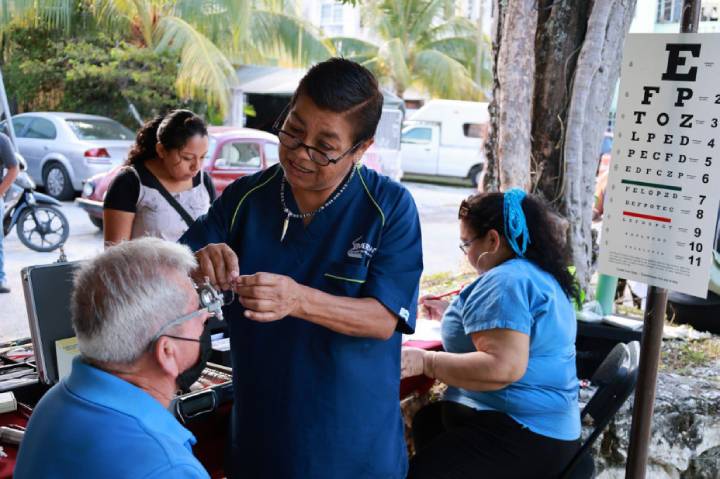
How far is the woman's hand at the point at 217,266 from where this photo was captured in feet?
5.56

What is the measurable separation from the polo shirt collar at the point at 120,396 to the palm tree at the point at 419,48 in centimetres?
2207

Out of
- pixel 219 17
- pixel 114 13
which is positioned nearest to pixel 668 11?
pixel 219 17

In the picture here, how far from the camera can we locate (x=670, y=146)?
7.66ft

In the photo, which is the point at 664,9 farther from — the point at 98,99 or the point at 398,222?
the point at 398,222

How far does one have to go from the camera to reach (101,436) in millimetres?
1306

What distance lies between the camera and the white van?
63.2 feet

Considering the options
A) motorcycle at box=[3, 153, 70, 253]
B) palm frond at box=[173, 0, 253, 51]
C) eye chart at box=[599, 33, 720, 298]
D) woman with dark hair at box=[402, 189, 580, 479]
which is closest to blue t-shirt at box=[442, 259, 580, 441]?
woman with dark hair at box=[402, 189, 580, 479]

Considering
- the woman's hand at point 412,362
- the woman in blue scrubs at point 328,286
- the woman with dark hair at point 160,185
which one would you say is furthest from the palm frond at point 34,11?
the woman in blue scrubs at point 328,286

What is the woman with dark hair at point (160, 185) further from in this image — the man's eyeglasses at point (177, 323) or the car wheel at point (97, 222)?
the car wheel at point (97, 222)

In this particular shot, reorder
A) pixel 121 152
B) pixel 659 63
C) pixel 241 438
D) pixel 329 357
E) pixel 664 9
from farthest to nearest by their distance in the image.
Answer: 1. pixel 664 9
2. pixel 121 152
3. pixel 659 63
4. pixel 241 438
5. pixel 329 357

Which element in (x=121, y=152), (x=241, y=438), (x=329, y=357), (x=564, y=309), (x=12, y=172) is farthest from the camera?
(x=121, y=152)

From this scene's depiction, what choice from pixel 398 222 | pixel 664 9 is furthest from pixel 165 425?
pixel 664 9

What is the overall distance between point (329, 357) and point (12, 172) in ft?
19.4

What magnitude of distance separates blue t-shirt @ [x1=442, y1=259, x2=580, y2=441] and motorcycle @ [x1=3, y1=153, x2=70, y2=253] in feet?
23.0
